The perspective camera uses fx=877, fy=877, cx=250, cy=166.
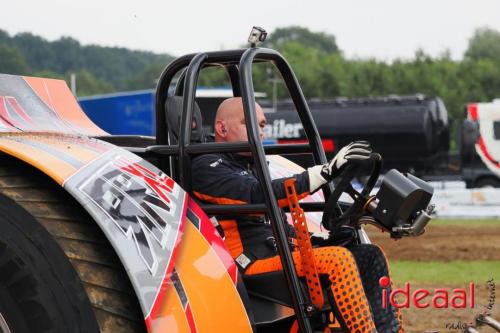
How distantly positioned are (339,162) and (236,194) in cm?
42

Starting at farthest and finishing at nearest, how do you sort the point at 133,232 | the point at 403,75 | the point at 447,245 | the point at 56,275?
the point at 403,75, the point at 447,245, the point at 133,232, the point at 56,275

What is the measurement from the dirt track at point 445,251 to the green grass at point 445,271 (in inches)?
14.8

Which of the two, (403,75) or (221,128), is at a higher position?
(221,128)

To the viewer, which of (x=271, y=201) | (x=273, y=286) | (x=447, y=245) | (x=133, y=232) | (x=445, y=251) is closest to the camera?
(x=133, y=232)

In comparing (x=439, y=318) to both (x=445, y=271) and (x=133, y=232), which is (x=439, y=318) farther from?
(x=133, y=232)

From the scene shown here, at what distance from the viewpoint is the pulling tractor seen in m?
2.74

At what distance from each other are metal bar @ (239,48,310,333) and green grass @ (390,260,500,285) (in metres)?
5.35

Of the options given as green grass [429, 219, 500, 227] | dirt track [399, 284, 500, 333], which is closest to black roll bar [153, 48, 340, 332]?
dirt track [399, 284, 500, 333]

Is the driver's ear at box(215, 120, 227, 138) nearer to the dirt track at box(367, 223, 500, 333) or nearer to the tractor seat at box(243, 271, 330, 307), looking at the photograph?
the tractor seat at box(243, 271, 330, 307)

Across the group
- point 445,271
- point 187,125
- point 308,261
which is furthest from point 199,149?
point 445,271

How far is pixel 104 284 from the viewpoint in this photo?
2773 millimetres

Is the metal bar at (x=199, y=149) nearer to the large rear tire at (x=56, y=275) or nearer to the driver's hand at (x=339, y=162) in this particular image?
the driver's hand at (x=339, y=162)

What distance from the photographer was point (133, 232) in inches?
112

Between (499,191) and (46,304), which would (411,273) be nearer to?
(46,304)
